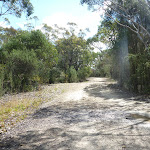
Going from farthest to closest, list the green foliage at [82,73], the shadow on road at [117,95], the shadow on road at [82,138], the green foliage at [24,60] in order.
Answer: the green foliage at [82,73]
the green foliage at [24,60]
the shadow on road at [117,95]
the shadow on road at [82,138]

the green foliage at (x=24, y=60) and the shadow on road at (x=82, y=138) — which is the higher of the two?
the green foliage at (x=24, y=60)

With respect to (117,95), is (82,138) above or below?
above

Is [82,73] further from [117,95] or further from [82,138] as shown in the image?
[82,138]

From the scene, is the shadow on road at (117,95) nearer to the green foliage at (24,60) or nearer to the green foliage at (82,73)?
the green foliage at (24,60)

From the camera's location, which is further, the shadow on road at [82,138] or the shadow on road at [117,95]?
the shadow on road at [117,95]

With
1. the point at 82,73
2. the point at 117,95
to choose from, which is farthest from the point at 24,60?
the point at 82,73

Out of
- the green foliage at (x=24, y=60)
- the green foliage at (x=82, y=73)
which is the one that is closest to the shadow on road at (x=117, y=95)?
the green foliage at (x=24, y=60)

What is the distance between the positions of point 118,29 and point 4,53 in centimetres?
1039

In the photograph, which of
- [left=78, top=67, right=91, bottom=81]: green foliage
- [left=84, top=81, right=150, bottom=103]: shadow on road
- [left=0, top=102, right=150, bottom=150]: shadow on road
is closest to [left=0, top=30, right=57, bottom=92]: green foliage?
[left=84, top=81, right=150, bottom=103]: shadow on road

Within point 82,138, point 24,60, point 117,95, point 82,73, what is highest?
point 24,60

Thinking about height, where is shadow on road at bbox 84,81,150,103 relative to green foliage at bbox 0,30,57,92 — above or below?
below

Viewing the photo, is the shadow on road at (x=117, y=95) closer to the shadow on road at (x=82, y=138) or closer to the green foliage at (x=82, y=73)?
the shadow on road at (x=82, y=138)

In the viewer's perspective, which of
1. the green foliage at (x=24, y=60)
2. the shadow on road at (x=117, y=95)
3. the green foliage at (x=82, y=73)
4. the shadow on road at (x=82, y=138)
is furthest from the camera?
the green foliage at (x=82, y=73)

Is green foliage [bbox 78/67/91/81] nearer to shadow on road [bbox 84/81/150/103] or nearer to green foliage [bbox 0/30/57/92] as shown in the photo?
green foliage [bbox 0/30/57/92]
